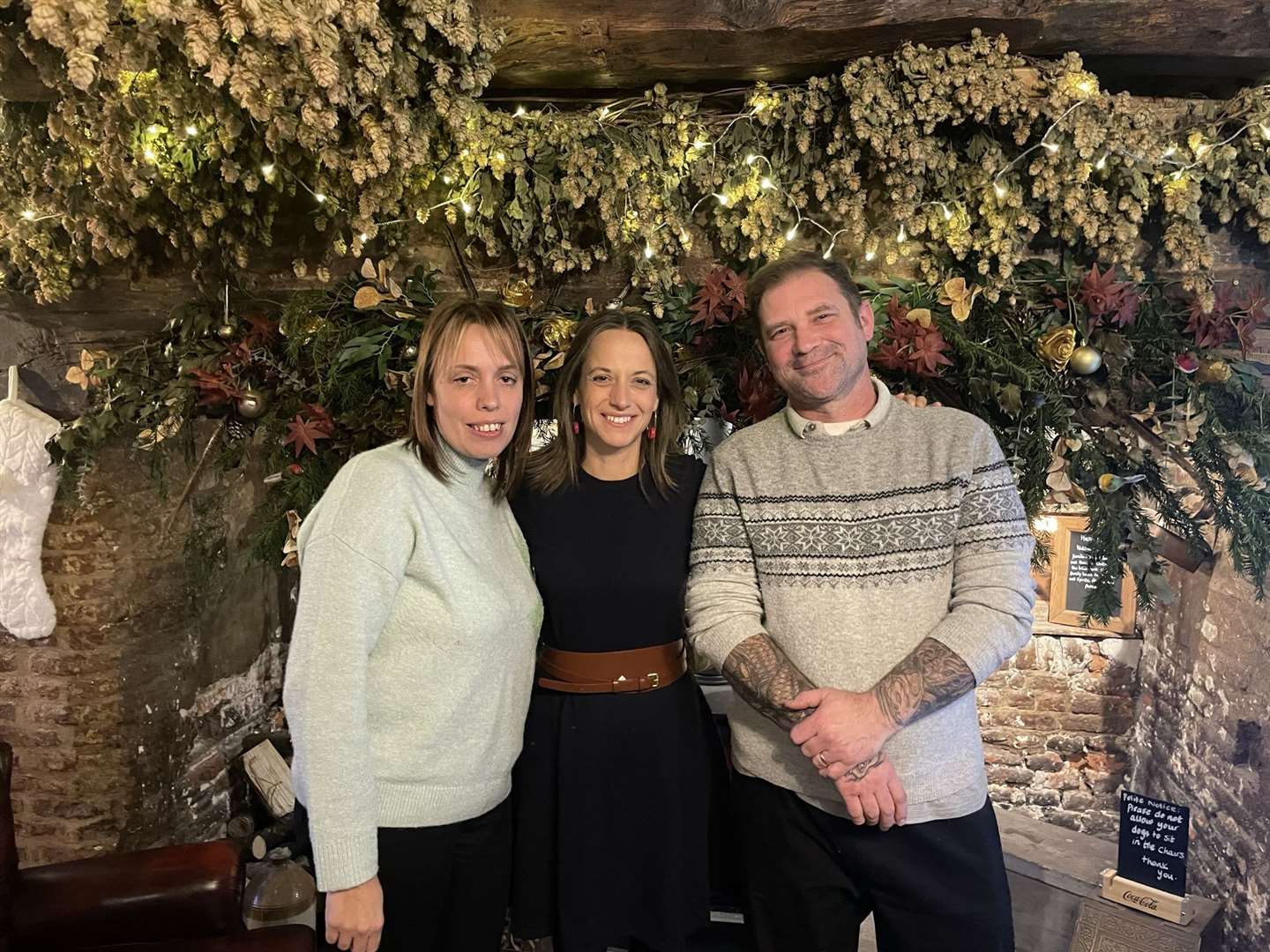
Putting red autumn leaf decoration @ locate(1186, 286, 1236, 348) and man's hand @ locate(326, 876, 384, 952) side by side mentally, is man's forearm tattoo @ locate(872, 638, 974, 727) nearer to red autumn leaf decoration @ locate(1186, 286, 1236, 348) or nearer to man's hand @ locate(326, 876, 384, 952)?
man's hand @ locate(326, 876, 384, 952)

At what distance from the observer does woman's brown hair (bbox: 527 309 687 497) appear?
5.61 feet

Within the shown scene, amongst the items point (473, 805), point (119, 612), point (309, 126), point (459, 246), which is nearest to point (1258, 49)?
point (459, 246)

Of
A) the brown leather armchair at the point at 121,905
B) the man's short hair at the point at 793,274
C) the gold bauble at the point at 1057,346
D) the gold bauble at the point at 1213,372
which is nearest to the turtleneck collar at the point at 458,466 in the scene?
the man's short hair at the point at 793,274

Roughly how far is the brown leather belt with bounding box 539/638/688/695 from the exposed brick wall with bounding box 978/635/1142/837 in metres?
2.93

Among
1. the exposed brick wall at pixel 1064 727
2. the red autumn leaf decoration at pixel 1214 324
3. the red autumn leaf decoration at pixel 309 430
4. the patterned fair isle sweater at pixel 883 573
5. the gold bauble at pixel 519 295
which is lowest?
the exposed brick wall at pixel 1064 727

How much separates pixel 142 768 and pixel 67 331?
1524mm

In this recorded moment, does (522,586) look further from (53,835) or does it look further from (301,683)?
(53,835)

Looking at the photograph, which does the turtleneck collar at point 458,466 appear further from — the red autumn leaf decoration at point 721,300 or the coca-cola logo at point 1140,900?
the coca-cola logo at point 1140,900

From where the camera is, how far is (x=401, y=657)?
1.42 meters

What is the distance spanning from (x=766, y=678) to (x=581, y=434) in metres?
0.69

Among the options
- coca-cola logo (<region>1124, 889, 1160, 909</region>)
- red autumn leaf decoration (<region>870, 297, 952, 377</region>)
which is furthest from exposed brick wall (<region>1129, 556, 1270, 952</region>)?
red autumn leaf decoration (<region>870, 297, 952, 377</region>)

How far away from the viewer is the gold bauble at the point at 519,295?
2.12 metres

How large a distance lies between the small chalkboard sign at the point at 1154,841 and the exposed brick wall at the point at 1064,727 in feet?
5.52

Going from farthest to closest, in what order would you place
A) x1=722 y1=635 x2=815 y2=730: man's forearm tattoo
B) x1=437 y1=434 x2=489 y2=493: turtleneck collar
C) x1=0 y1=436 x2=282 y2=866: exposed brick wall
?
x1=0 y1=436 x2=282 y2=866: exposed brick wall
x1=437 y1=434 x2=489 y2=493: turtleneck collar
x1=722 y1=635 x2=815 y2=730: man's forearm tattoo
